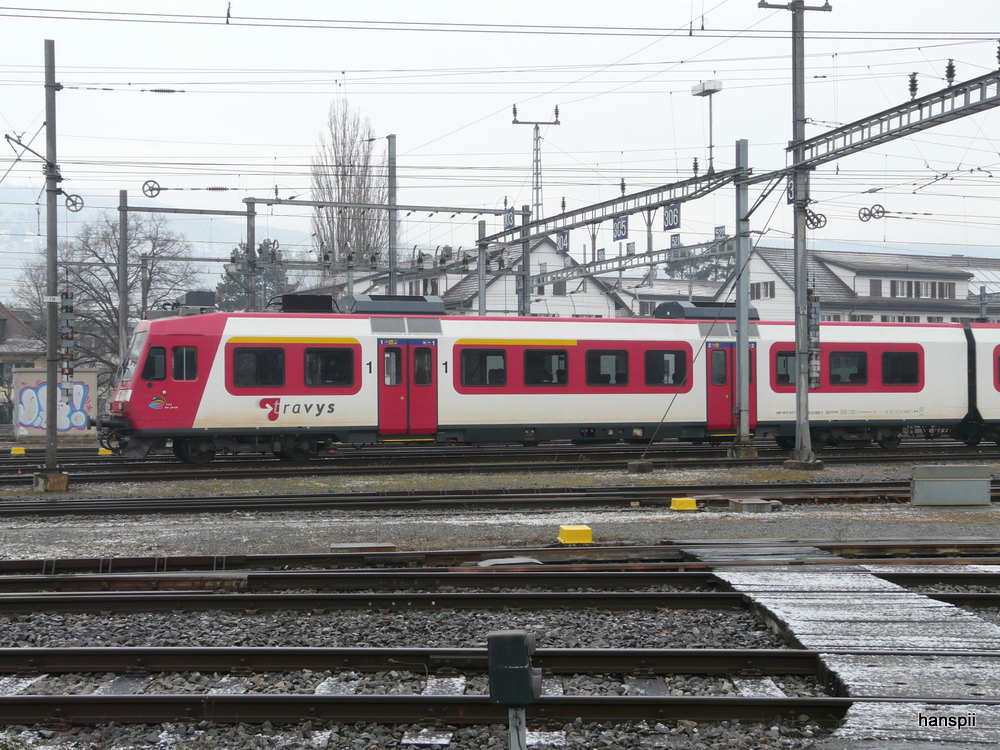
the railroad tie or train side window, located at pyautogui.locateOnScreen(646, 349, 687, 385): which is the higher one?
train side window, located at pyautogui.locateOnScreen(646, 349, 687, 385)

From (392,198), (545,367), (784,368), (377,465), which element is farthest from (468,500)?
(392,198)

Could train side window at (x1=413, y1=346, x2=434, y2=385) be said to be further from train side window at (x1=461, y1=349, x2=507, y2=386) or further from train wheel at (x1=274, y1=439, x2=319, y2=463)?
train wheel at (x1=274, y1=439, x2=319, y2=463)

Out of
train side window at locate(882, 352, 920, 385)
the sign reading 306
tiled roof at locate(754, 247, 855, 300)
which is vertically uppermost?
tiled roof at locate(754, 247, 855, 300)

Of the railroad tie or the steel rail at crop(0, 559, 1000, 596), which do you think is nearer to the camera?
the railroad tie

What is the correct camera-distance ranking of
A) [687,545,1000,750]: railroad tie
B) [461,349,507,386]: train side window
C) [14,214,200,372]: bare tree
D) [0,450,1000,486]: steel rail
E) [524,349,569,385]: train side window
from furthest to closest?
[14,214,200,372]: bare tree, [524,349,569,385]: train side window, [461,349,507,386]: train side window, [0,450,1000,486]: steel rail, [687,545,1000,750]: railroad tie

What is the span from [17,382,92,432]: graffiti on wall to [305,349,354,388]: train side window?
12.5m

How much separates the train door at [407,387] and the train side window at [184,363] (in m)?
3.83

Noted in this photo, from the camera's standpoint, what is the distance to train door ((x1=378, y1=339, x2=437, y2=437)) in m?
20.9

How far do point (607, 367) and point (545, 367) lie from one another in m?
1.51

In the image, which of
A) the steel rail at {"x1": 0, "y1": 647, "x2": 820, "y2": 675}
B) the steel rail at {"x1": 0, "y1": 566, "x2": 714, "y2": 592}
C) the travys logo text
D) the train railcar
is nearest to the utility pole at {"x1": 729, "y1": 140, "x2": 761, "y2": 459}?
the train railcar

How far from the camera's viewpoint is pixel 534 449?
24750mm

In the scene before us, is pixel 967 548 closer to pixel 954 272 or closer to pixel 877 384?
pixel 877 384

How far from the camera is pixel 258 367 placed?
793 inches

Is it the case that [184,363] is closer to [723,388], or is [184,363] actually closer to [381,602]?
[723,388]
